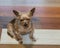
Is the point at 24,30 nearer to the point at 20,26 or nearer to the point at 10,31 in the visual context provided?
the point at 20,26

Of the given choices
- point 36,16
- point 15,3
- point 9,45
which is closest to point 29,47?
point 9,45

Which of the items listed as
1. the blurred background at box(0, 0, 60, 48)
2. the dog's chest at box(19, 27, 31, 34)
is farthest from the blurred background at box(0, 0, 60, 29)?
the dog's chest at box(19, 27, 31, 34)

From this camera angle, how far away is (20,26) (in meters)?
1.73

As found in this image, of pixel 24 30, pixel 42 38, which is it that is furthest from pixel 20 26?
pixel 42 38

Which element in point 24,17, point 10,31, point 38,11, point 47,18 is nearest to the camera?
point 24,17

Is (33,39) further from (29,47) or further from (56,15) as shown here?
(56,15)

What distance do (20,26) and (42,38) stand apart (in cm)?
31

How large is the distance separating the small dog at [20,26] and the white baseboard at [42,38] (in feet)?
0.17

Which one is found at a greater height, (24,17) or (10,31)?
(24,17)

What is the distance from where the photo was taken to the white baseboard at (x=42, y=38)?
5.96 ft

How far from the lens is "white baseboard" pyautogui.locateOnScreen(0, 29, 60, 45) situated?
5.96ft

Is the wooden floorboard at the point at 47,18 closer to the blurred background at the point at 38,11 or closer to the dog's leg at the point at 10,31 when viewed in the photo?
the blurred background at the point at 38,11

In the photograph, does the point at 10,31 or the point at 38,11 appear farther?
the point at 38,11

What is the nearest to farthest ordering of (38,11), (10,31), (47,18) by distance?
(10,31), (47,18), (38,11)
